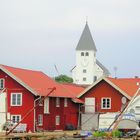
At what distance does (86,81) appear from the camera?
18088 cm

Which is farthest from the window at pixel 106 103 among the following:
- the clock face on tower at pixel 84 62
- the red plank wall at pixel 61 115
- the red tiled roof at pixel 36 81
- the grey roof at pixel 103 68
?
the clock face on tower at pixel 84 62

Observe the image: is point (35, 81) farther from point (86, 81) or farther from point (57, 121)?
point (86, 81)

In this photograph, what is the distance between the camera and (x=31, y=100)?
5962 cm

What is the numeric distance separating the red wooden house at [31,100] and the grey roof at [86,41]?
123m

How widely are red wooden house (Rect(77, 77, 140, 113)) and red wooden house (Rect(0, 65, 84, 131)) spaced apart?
8.33 ft

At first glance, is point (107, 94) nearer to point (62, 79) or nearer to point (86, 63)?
point (62, 79)

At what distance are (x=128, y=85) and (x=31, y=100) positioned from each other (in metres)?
11.8

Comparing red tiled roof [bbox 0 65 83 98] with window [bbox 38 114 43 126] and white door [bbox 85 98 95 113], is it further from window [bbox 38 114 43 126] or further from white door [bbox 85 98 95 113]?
window [bbox 38 114 43 126]

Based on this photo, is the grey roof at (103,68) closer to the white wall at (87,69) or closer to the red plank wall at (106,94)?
the white wall at (87,69)

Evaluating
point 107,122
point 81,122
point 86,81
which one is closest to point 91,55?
point 86,81

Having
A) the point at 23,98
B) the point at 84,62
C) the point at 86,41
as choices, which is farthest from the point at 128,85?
the point at 86,41

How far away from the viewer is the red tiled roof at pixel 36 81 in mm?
59722

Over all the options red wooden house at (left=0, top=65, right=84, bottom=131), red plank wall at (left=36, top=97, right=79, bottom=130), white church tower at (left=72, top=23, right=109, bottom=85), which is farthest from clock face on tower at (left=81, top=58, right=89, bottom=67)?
red wooden house at (left=0, top=65, right=84, bottom=131)

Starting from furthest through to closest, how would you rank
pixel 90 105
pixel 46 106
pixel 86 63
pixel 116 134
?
pixel 86 63 → pixel 90 105 → pixel 46 106 → pixel 116 134
